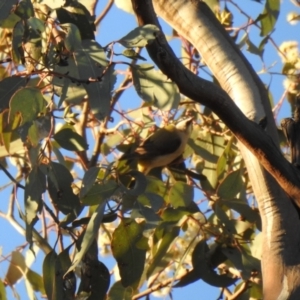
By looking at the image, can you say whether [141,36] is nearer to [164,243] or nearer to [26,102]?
[26,102]

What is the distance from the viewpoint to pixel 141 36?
106cm

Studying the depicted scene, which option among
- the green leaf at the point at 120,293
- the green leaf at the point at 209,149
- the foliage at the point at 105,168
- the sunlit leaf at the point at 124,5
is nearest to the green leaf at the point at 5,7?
the foliage at the point at 105,168

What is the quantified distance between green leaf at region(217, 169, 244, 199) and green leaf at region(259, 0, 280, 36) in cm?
31

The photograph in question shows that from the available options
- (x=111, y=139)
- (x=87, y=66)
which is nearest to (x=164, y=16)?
(x=87, y=66)

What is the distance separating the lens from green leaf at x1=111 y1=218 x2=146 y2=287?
1.34 m

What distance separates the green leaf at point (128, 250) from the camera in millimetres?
1343

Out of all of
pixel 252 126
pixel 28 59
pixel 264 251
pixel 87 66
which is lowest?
pixel 264 251

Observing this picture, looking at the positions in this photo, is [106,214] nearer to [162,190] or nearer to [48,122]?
[48,122]

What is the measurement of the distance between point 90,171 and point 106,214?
0.10m

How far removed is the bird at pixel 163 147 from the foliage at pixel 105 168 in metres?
0.02

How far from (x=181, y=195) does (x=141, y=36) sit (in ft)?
1.90

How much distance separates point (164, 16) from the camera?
1481 millimetres

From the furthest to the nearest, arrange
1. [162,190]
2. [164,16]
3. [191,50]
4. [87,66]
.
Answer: [191,50]
[162,190]
[164,16]
[87,66]

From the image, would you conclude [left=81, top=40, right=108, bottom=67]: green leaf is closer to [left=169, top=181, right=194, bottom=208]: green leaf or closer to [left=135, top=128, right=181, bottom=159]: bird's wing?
[left=169, top=181, right=194, bottom=208]: green leaf
